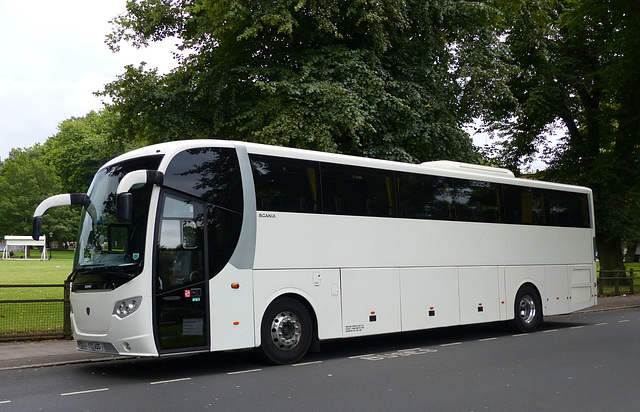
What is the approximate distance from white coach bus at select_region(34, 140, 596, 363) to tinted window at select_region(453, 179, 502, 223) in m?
0.04

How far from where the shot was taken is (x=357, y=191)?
1273 cm

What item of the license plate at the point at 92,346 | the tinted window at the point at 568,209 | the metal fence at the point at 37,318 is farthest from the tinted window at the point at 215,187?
the tinted window at the point at 568,209

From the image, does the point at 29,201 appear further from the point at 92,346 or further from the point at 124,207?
the point at 124,207

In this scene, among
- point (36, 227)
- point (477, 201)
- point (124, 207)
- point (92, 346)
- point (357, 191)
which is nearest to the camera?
point (124, 207)

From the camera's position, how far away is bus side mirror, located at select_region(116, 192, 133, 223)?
30.2ft

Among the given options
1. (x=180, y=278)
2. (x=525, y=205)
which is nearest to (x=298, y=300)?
(x=180, y=278)

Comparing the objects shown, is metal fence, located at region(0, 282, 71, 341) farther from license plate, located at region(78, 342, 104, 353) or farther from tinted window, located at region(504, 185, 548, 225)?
tinted window, located at region(504, 185, 548, 225)

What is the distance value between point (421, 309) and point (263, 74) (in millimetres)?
8681

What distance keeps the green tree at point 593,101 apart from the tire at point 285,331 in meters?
18.0

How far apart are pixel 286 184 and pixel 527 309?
27.2 feet

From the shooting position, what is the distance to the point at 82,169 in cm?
7712

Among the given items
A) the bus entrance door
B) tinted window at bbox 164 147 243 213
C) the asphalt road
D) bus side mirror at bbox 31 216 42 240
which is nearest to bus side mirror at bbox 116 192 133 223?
the bus entrance door

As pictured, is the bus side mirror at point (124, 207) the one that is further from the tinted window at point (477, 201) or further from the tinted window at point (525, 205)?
the tinted window at point (525, 205)

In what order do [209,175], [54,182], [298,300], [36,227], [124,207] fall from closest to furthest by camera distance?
[124,207] → [36,227] → [209,175] → [298,300] → [54,182]
